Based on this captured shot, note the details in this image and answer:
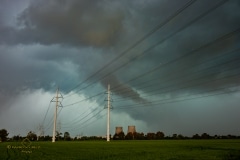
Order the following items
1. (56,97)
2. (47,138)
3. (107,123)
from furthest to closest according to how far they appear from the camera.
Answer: (47,138)
(56,97)
(107,123)

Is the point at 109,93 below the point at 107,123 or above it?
above

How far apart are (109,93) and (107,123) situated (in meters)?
12.8

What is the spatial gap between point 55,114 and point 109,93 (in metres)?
23.8

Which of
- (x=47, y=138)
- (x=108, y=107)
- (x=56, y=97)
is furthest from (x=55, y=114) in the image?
(x=47, y=138)

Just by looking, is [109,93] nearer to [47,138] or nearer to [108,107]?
[108,107]

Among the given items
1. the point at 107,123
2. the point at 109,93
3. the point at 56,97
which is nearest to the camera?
the point at 107,123

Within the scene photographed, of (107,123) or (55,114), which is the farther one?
(55,114)

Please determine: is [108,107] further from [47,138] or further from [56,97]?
[47,138]

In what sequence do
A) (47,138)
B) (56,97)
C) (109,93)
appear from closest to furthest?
1. (109,93)
2. (56,97)
3. (47,138)

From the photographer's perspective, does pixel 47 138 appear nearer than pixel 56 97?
No

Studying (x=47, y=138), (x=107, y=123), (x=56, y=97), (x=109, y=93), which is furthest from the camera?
(x=47, y=138)

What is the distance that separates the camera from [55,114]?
115 metres

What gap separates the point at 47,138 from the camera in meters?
192

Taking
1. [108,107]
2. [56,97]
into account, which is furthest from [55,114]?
[108,107]
